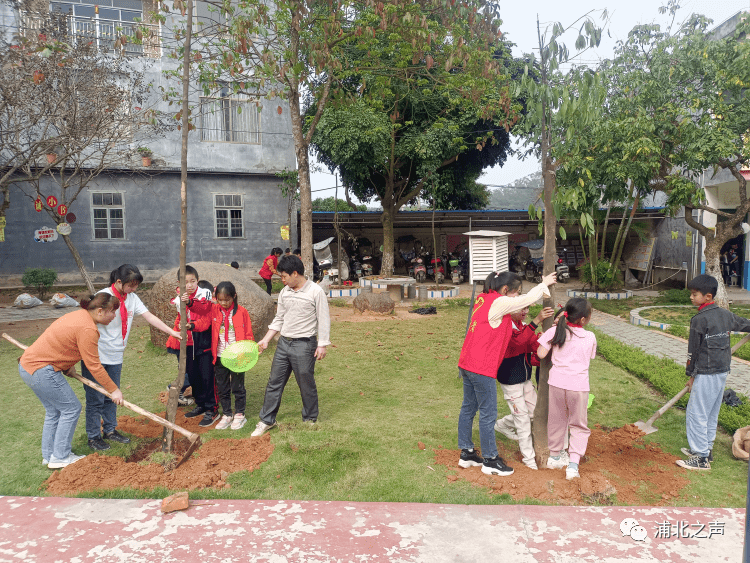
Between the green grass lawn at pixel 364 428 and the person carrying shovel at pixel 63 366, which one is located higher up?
the person carrying shovel at pixel 63 366

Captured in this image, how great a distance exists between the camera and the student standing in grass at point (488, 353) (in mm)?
4121

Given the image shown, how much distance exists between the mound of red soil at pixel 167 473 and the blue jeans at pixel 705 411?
3.59 metres


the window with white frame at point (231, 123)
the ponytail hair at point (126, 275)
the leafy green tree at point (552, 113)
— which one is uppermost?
the window with white frame at point (231, 123)

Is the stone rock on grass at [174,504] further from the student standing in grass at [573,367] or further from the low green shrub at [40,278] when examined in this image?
the low green shrub at [40,278]

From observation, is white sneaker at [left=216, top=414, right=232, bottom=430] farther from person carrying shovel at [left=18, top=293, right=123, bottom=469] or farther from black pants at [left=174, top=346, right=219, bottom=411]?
person carrying shovel at [left=18, top=293, right=123, bottom=469]

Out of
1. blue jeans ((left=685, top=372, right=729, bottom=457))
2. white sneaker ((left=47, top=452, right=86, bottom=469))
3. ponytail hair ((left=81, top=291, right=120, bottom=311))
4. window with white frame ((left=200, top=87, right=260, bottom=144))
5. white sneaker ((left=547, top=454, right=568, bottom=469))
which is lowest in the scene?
white sneaker ((left=547, top=454, right=568, bottom=469))

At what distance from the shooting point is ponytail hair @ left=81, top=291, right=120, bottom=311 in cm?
434

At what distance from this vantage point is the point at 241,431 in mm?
5230

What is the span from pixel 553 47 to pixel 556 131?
67 cm

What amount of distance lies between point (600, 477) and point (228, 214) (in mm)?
16855

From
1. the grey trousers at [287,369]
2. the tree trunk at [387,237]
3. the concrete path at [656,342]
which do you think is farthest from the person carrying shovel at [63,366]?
the tree trunk at [387,237]

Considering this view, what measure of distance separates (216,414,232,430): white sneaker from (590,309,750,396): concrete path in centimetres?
601

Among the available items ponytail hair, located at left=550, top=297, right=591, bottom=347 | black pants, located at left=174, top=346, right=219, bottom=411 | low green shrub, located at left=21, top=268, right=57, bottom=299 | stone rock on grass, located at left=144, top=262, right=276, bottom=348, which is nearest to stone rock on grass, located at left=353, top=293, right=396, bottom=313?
stone rock on grass, located at left=144, top=262, right=276, bottom=348

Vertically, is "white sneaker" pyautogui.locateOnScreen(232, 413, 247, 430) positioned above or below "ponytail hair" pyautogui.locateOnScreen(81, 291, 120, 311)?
below
